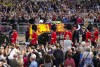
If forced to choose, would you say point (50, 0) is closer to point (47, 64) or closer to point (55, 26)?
point (55, 26)

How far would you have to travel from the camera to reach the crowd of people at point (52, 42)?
1711 cm

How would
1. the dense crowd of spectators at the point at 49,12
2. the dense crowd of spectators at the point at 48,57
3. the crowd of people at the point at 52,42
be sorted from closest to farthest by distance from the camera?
1. the dense crowd of spectators at the point at 48,57
2. the crowd of people at the point at 52,42
3. the dense crowd of spectators at the point at 49,12

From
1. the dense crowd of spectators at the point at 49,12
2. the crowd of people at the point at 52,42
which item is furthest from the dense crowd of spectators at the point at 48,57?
the dense crowd of spectators at the point at 49,12

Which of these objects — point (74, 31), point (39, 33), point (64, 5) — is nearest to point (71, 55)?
point (74, 31)

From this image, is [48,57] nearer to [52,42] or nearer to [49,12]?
[52,42]

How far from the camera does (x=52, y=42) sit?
26172 mm

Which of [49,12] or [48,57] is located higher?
[48,57]

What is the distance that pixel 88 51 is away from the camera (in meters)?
17.3

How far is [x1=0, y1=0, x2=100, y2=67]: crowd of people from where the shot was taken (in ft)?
56.1

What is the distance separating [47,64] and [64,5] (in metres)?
34.3

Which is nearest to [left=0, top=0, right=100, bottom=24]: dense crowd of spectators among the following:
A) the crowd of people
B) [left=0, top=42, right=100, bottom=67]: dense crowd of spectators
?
the crowd of people

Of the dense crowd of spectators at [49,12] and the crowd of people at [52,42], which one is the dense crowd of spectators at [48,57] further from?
the dense crowd of spectators at [49,12]

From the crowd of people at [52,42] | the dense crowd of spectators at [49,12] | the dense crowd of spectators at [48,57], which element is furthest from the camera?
the dense crowd of spectators at [49,12]

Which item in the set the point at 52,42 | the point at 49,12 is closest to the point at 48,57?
the point at 52,42
